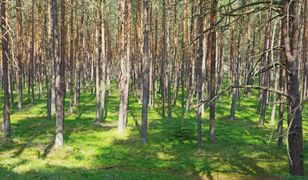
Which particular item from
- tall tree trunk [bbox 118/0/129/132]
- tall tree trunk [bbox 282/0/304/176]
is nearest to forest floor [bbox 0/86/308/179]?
tall tree trunk [bbox 118/0/129/132]

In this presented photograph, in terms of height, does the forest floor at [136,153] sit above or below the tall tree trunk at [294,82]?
below

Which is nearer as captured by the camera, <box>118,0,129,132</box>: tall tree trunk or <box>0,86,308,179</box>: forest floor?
<box>0,86,308,179</box>: forest floor

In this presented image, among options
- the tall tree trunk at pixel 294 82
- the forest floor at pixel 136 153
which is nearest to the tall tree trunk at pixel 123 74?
the forest floor at pixel 136 153

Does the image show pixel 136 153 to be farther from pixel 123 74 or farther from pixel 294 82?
pixel 294 82

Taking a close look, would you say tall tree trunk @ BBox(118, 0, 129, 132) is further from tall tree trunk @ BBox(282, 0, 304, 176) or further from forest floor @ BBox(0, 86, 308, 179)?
tall tree trunk @ BBox(282, 0, 304, 176)

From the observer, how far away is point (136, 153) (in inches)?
666

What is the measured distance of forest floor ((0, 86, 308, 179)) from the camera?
13430mm

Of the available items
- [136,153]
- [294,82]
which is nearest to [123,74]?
[136,153]

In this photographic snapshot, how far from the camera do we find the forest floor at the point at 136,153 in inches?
529

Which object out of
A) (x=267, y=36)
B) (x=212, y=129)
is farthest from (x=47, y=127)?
(x=267, y=36)

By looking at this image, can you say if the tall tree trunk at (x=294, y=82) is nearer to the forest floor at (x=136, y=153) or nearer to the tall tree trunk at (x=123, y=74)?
the forest floor at (x=136, y=153)

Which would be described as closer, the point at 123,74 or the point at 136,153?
the point at 136,153

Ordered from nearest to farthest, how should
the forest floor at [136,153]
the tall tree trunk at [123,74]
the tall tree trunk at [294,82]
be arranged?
the tall tree trunk at [294,82]
the forest floor at [136,153]
the tall tree trunk at [123,74]

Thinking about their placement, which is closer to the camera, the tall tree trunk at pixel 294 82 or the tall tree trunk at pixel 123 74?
the tall tree trunk at pixel 294 82
